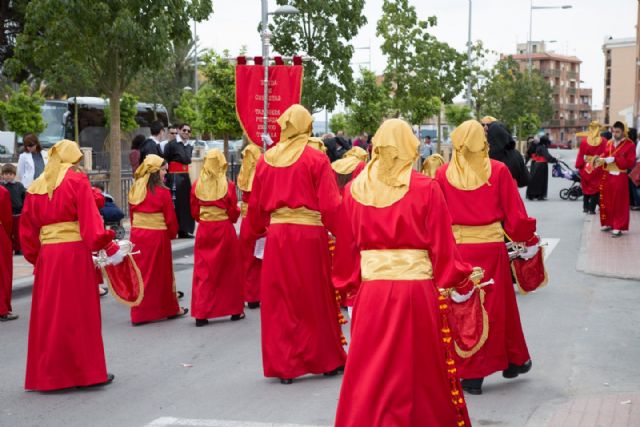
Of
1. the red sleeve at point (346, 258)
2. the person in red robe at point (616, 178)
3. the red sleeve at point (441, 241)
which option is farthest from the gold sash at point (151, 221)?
the person in red robe at point (616, 178)

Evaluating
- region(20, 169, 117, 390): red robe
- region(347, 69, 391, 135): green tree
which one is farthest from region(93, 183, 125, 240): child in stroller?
region(347, 69, 391, 135): green tree

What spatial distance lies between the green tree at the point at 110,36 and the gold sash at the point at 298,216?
10.1 meters

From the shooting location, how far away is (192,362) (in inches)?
335

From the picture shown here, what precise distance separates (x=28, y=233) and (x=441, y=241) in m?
3.92

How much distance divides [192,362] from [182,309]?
2509 mm

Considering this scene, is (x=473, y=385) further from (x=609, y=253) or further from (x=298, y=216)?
(x=609, y=253)

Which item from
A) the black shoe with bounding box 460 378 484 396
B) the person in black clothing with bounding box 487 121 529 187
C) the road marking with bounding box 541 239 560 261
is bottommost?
the road marking with bounding box 541 239 560 261

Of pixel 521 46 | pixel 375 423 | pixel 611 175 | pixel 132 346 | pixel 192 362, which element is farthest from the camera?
pixel 521 46

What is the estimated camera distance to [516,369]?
740 centimetres

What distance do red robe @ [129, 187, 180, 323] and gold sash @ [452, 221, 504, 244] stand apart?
402 centimetres

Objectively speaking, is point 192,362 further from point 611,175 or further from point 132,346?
point 611,175

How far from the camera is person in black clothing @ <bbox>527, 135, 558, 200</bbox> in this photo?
25.7 meters

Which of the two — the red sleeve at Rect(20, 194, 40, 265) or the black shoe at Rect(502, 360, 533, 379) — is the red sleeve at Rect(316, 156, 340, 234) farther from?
the red sleeve at Rect(20, 194, 40, 265)

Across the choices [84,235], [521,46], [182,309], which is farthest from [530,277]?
[521,46]
